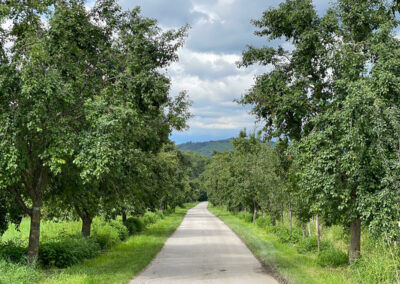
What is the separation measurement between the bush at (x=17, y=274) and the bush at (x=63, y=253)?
2.37m

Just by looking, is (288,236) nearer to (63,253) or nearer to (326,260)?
(326,260)

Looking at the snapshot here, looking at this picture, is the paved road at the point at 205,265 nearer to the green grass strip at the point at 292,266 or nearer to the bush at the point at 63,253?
the green grass strip at the point at 292,266

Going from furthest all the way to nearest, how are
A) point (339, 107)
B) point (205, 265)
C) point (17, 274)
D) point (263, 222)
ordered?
point (263, 222) → point (205, 265) → point (339, 107) → point (17, 274)

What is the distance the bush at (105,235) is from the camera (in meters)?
18.2

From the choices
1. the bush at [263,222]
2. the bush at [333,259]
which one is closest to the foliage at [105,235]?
the bush at [333,259]

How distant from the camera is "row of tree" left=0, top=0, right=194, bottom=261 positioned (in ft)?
34.2

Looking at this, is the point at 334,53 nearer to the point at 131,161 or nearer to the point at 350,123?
the point at 350,123

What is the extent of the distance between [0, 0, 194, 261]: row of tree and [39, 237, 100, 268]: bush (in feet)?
3.59

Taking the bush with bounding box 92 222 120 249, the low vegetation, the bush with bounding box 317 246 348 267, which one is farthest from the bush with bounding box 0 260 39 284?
the bush with bounding box 317 246 348 267

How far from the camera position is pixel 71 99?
35.6ft

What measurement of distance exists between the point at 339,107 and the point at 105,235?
11945mm

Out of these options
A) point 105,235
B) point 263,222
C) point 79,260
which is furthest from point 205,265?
point 263,222

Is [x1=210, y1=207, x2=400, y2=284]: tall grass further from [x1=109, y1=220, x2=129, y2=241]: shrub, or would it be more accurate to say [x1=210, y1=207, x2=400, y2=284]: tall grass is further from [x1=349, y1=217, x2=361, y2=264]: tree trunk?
[x1=109, y1=220, x2=129, y2=241]: shrub

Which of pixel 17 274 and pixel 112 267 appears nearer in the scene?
pixel 17 274
